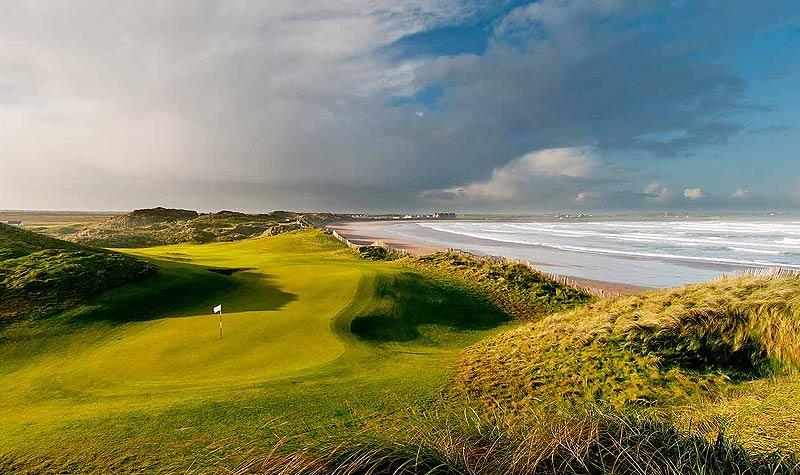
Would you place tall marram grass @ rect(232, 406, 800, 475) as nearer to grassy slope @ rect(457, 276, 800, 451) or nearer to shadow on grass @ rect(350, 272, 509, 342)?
grassy slope @ rect(457, 276, 800, 451)

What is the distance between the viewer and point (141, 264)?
63.1 feet

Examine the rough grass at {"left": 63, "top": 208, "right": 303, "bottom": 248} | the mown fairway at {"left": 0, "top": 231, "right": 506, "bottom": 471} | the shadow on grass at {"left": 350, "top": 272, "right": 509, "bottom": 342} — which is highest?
the rough grass at {"left": 63, "top": 208, "right": 303, "bottom": 248}

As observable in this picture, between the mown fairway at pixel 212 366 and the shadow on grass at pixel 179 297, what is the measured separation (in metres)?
0.07

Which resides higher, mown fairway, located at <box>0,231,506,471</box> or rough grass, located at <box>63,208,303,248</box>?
rough grass, located at <box>63,208,303,248</box>

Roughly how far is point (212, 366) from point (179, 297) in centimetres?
864

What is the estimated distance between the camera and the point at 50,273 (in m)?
16.0

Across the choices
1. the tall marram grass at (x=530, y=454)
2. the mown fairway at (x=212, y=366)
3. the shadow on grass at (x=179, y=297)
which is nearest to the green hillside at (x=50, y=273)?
the shadow on grass at (x=179, y=297)

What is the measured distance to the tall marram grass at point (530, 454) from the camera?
329 centimetres

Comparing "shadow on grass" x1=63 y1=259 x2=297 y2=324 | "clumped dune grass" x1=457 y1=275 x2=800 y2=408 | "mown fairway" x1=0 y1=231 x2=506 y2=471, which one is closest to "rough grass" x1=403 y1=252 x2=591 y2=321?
"mown fairway" x1=0 y1=231 x2=506 y2=471

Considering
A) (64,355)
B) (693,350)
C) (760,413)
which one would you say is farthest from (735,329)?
(64,355)

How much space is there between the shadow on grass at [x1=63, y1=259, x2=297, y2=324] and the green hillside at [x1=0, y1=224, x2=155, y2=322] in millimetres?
628

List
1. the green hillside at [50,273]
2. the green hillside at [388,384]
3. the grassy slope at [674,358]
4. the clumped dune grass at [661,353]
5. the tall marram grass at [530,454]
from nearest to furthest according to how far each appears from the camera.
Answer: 1. the tall marram grass at [530,454]
2. the green hillside at [388,384]
3. the grassy slope at [674,358]
4. the clumped dune grass at [661,353]
5. the green hillside at [50,273]

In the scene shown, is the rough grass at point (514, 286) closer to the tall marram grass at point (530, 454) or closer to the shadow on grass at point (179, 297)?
the shadow on grass at point (179, 297)

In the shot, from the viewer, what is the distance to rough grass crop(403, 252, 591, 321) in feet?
68.1
